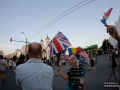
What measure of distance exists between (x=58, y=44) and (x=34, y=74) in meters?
4.35

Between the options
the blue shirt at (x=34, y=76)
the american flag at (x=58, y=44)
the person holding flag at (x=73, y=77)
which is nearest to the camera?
the blue shirt at (x=34, y=76)

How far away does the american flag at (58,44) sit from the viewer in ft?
19.0

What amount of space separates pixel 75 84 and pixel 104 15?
2.86 meters

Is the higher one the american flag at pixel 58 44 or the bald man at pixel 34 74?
the american flag at pixel 58 44

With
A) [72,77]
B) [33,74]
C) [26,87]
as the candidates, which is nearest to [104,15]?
[33,74]

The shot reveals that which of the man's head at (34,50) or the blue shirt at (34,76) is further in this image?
the man's head at (34,50)

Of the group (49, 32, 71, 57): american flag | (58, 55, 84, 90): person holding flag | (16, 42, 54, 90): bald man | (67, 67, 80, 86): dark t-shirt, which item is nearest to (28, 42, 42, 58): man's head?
(16, 42, 54, 90): bald man

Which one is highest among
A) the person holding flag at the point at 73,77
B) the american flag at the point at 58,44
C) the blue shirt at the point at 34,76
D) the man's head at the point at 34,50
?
the american flag at the point at 58,44

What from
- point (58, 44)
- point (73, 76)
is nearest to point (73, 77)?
point (73, 76)

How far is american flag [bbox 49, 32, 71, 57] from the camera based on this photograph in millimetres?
5793

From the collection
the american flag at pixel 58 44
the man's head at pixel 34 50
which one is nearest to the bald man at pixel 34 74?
the man's head at pixel 34 50

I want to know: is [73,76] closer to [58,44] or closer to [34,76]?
[58,44]

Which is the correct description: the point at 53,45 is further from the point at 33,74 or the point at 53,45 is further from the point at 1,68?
the point at 1,68

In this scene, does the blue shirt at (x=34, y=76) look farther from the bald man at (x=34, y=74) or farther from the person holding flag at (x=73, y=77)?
the person holding flag at (x=73, y=77)
